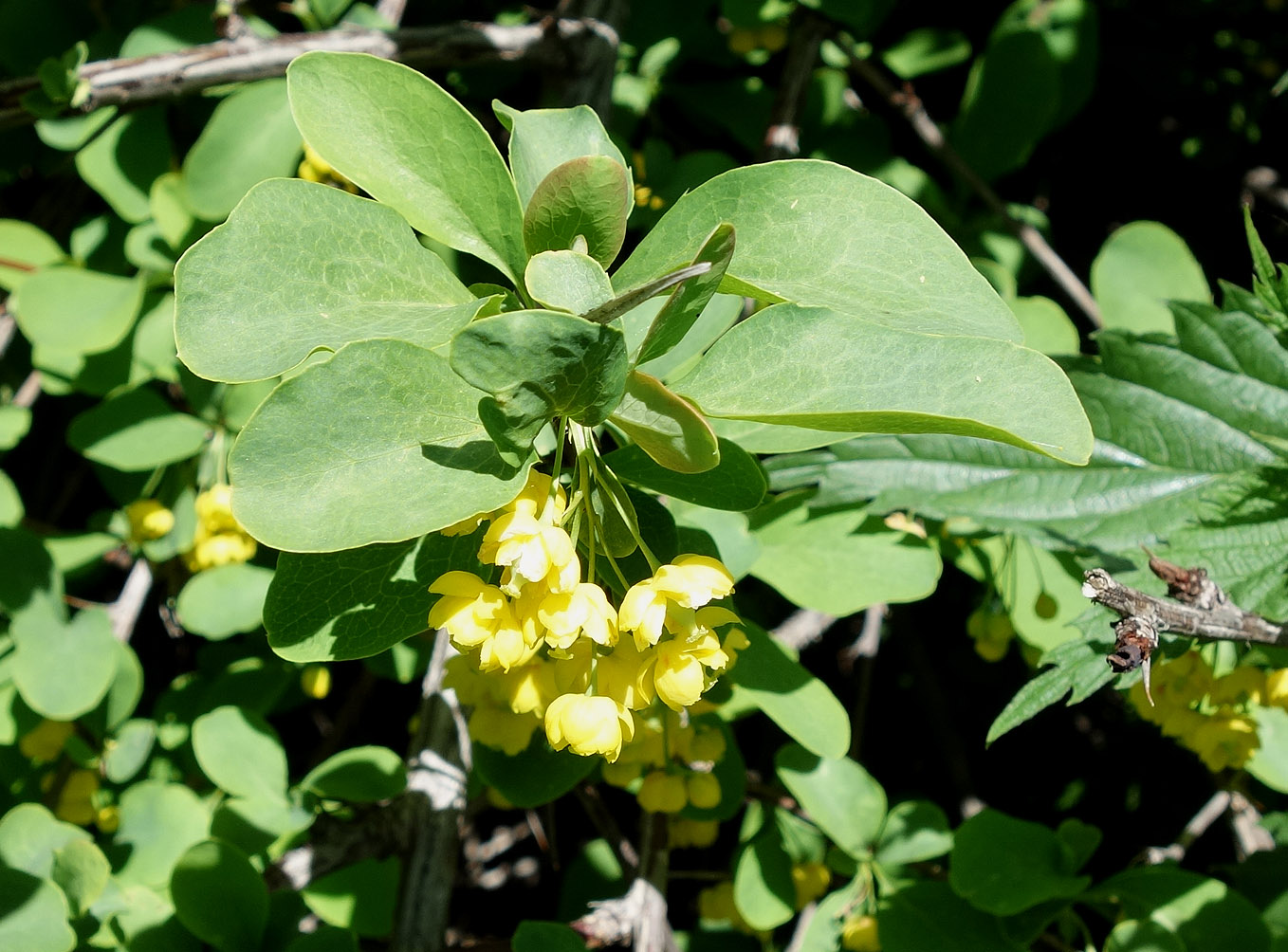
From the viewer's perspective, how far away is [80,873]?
1.42 m

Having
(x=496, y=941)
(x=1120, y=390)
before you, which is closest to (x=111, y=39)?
(x=496, y=941)

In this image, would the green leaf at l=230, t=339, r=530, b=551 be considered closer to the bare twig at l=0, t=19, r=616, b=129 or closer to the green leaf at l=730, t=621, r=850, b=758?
the green leaf at l=730, t=621, r=850, b=758

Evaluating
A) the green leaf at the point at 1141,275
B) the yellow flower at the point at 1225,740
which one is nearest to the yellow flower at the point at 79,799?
the yellow flower at the point at 1225,740

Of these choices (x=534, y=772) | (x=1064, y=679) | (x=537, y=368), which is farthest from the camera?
(x=534, y=772)

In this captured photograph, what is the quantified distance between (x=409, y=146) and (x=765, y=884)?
133 cm

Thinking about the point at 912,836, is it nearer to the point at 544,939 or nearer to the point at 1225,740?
the point at 1225,740

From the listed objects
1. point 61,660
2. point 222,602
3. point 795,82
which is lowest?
point 61,660

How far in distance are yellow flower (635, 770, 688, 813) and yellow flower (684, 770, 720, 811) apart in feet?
0.06

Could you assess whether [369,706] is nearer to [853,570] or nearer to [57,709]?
[57,709]

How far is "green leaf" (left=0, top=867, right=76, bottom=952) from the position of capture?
1311mm

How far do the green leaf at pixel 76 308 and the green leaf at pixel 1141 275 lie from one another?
173 cm

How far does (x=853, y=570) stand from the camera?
1.45 m

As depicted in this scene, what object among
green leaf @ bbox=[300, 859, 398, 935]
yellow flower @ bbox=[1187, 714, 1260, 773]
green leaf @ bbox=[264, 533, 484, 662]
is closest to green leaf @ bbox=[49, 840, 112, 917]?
green leaf @ bbox=[300, 859, 398, 935]

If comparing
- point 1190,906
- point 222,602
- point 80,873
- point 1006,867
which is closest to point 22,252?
point 222,602
